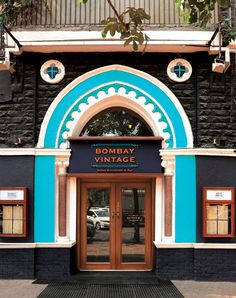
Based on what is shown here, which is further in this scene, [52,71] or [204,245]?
[52,71]

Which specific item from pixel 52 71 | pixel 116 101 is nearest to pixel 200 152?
pixel 116 101

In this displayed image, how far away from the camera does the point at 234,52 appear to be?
9.45 metres

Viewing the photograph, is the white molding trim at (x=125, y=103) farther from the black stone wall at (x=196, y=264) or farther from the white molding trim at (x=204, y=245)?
the black stone wall at (x=196, y=264)

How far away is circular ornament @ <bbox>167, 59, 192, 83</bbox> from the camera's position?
9453 mm

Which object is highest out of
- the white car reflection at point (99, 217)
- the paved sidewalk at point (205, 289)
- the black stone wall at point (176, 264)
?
the white car reflection at point (99, 217)

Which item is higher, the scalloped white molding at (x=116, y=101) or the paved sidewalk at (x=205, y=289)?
the scalloped white molding at (x=116, y=101)

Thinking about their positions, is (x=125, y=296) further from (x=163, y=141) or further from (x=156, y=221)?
(x=163, y=141)

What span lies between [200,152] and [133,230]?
7.09 ft

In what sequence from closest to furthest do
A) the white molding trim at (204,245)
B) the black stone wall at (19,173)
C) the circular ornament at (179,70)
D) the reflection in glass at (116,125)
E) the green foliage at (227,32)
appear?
the green foliage at (227,32) → the white molding trim at (204,245) → the black stone wall at (19,173) → the circular ornament at (179,70) → the reflection in glass at (116,125)

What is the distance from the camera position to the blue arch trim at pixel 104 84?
370 inches

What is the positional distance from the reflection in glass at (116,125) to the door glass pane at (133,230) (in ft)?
4.08

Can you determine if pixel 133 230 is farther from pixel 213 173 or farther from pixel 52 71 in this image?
pixel 52 71

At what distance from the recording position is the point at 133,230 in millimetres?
9789

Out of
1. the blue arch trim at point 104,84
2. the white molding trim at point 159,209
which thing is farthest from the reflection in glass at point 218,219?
the blue arch trim at point 104,84
